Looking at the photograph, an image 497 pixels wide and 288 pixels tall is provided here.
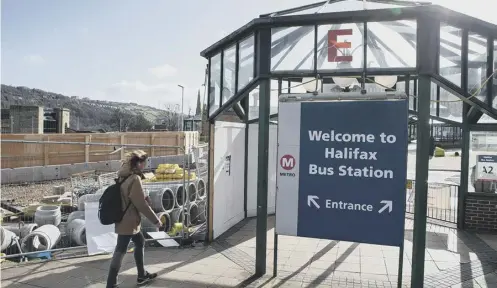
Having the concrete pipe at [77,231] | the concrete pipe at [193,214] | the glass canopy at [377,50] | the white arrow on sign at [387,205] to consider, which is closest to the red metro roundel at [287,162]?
the glass canopy at [377,50]

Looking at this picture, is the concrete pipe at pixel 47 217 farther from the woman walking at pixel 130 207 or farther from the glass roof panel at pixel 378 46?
the glass roof panel at pixel 378 46

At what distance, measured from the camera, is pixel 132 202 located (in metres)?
4.31

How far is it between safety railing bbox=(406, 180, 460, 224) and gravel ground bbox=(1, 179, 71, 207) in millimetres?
12258

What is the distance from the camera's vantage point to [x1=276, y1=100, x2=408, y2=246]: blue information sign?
452 centimetres

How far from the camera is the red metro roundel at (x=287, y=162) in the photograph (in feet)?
16.4

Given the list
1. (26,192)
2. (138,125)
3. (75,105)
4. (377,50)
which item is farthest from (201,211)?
(75,105)

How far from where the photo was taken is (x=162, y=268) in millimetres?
5406

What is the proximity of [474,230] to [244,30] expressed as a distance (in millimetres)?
6515

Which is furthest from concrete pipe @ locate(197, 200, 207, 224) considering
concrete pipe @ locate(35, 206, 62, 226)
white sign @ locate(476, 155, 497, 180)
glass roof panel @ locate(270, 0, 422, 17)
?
white sign @ locate(476, 155, 497, 180)

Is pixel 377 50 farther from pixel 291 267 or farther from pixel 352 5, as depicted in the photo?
pixel 291 267

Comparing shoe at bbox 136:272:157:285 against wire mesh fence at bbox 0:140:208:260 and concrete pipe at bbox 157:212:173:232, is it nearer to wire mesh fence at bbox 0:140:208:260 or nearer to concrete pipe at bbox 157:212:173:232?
wire mesh fence at bbox 0:140:208:260

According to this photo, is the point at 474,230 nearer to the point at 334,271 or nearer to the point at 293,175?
the point at 334,271

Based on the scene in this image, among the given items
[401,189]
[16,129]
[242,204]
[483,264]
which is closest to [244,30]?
[401,189]

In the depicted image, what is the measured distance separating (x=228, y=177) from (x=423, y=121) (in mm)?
4222
